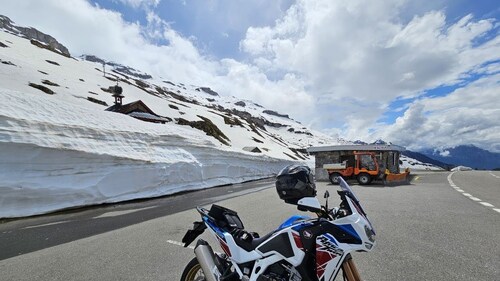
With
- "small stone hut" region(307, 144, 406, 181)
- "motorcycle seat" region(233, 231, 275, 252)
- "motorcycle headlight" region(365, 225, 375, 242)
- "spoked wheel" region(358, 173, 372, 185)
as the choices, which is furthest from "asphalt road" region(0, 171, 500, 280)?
"small stone hut" region(307, 144, 406, 181)

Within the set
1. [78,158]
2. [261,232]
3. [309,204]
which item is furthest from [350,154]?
[309,204]

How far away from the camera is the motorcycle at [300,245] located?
236cm

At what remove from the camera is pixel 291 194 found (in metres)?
2.62

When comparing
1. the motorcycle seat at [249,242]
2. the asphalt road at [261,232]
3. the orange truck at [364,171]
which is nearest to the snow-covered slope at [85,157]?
the asphalt road at [261,232]

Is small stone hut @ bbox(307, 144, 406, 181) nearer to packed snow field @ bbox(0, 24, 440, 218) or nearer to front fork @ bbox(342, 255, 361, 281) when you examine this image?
packed snow field @ bbox(0, 24, 440, 218)

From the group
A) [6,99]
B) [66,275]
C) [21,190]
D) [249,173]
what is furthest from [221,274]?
[249,173]

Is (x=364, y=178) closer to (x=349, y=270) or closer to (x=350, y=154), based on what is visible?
(x=350, y=154)

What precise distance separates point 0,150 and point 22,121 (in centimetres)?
136

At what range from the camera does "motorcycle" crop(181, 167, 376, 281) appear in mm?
2359

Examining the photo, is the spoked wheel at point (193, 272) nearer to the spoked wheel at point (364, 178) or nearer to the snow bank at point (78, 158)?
the snow bank at point (78, 158)

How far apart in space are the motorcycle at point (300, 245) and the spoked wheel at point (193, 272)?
201mm

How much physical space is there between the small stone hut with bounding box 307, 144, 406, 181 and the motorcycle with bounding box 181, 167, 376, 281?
21.4 m

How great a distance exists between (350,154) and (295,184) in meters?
22.6

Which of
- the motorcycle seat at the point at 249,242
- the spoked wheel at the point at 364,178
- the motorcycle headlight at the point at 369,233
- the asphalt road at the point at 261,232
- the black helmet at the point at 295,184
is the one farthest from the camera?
the spoked wheel at the point at 364,178
